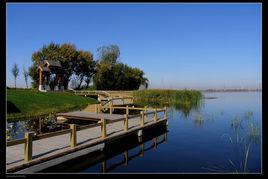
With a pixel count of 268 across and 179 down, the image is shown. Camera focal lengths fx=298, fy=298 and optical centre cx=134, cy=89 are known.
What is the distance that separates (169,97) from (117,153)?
36992mm

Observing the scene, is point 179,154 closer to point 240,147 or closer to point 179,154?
point 179,154

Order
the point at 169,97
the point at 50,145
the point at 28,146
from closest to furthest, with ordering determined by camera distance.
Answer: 1. the point at 28,146
2. the point at 50,145
3. the point at 169,97

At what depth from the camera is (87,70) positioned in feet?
244

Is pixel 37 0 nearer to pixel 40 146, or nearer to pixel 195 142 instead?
pixel 40 146

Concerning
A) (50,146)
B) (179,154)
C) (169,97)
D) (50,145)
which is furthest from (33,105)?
(169,97)

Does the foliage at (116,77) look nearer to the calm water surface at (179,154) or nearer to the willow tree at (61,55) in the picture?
the willow tree at (61,55)

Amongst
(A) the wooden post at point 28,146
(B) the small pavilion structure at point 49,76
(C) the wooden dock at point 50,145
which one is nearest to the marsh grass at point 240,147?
(C) the wooden dock at point 50,145

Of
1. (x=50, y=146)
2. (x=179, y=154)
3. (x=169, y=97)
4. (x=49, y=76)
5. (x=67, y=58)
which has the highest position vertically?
(x=67, y=58)

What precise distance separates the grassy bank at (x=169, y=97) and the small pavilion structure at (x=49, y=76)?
46.3ft

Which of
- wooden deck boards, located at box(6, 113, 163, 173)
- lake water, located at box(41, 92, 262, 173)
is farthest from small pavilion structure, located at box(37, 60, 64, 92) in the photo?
wooden deck boards, located at box(6, 113, 163, 173)

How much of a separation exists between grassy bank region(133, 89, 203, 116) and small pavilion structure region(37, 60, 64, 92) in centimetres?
1412

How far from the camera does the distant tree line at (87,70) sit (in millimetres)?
69938

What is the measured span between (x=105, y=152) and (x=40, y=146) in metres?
3.49

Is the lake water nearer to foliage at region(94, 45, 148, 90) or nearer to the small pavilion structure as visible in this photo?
the small pavilion structure
